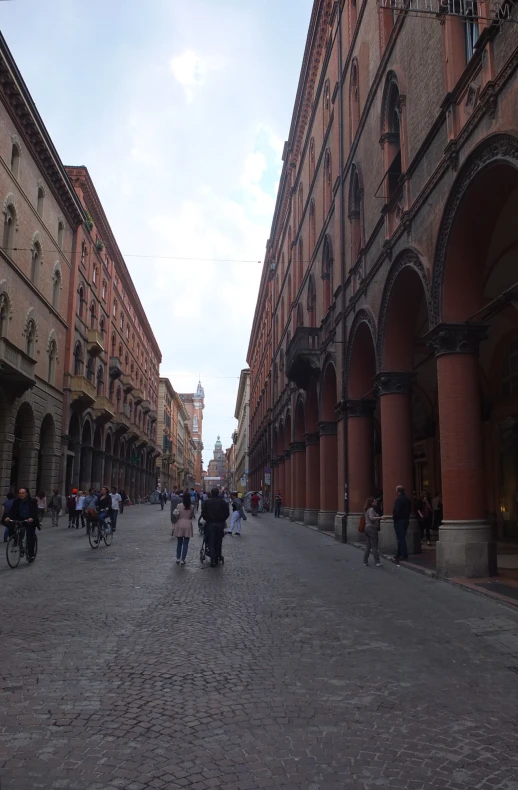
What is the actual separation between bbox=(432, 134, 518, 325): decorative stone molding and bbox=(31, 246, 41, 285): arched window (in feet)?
75.6

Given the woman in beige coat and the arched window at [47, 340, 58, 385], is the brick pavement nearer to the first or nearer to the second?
the woman in beige coat

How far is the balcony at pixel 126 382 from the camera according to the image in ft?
186

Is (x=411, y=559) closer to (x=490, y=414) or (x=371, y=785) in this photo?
(x=490, y=414)

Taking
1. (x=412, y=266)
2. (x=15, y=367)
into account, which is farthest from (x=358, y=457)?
(x=15, y=367)

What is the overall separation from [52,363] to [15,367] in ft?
29.1

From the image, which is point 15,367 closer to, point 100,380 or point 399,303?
point 399,303

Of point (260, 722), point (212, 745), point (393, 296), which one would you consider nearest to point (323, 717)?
point (260, 722)

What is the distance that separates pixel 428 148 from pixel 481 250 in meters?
2.70

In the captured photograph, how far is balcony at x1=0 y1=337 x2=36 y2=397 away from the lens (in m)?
24.6

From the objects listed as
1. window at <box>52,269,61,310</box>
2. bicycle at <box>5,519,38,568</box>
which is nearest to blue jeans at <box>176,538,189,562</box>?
bicycle at <box>5,519,38,568</box>

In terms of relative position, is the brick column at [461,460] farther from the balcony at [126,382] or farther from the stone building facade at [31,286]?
the balcony at [126,382]

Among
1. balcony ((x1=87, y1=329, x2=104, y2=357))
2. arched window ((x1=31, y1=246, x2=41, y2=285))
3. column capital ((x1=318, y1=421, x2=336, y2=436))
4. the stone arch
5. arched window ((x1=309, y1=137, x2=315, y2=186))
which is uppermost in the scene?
arched window ((x1=309, y1=137, x2=315, y2=186))

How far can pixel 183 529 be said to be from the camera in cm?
1394

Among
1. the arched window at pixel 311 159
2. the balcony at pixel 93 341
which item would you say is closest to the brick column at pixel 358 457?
the arched window at pixel 311 159
